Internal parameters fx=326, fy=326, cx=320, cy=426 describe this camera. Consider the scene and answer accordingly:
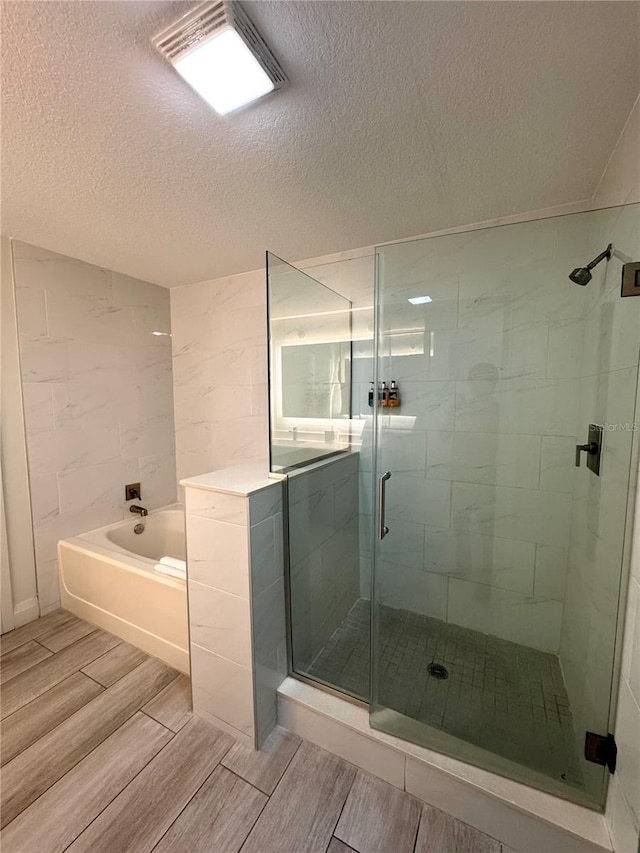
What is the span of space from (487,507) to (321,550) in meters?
0.97

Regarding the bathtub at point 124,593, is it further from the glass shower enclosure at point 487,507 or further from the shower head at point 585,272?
the shower head at point 585,272

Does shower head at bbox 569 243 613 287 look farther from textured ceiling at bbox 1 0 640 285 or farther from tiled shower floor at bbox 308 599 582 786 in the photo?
tiled shower floor at bbox 308 599 582 786

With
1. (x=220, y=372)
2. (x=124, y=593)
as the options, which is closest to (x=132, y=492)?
(x=124, y=593)

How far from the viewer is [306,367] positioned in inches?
82.6

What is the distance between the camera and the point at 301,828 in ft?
3.55

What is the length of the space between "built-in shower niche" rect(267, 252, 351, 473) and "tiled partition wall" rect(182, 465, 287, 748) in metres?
0.37

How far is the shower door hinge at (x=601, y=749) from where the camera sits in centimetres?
101

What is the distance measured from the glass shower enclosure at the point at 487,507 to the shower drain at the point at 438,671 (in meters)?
0.01

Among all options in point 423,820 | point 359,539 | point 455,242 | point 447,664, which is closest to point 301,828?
point 423,820

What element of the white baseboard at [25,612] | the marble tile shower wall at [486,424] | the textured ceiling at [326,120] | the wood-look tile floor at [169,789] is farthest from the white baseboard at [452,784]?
the textured ceiling at [326,120]

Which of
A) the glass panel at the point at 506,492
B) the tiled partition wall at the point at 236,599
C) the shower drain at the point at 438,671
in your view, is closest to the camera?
the glass panel at the point at 506,492

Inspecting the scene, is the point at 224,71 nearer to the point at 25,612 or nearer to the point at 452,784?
the point at 452,784

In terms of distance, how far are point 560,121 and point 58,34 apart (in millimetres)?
1498

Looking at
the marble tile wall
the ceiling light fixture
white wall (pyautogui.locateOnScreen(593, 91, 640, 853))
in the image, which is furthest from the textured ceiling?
the marble tile wall
